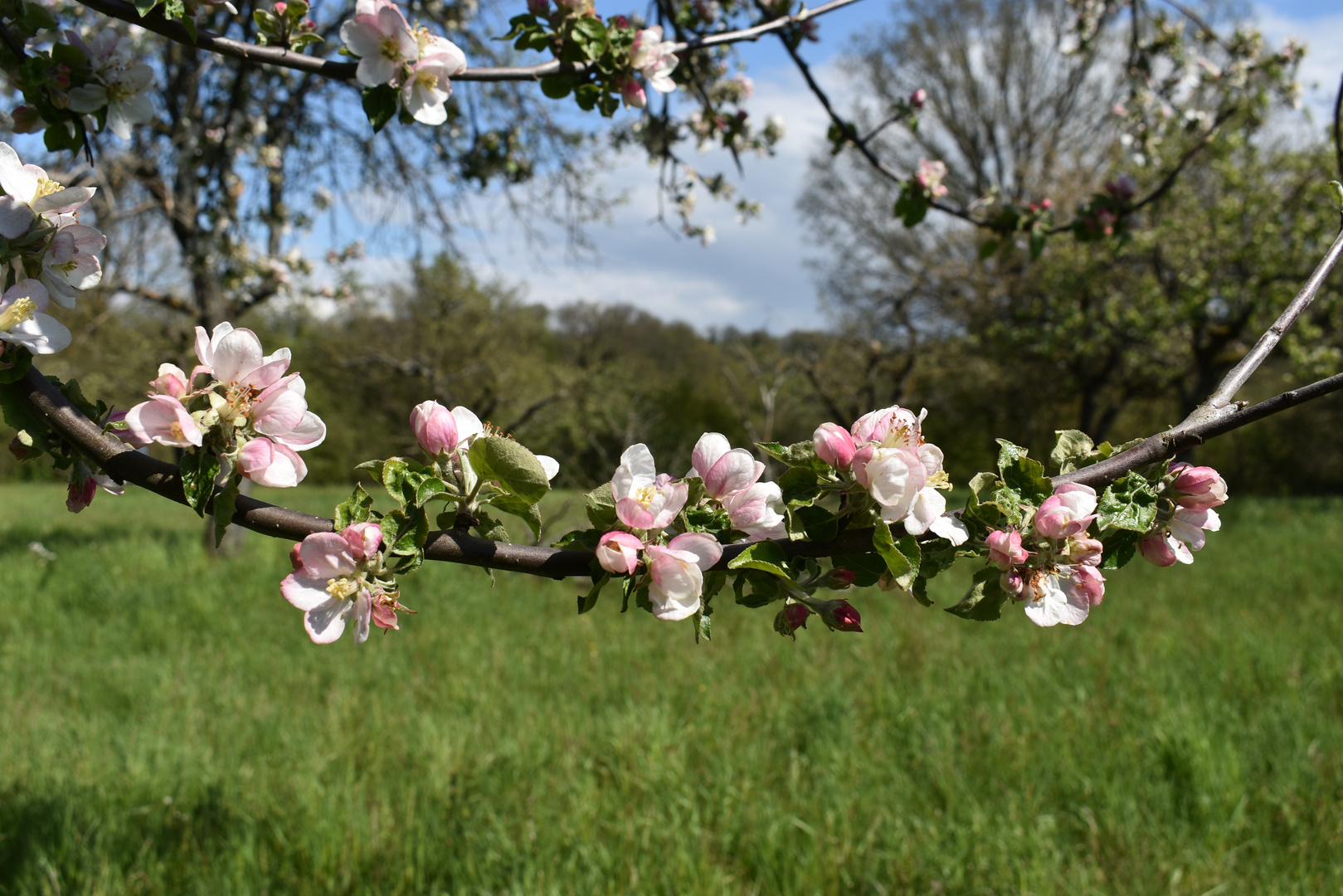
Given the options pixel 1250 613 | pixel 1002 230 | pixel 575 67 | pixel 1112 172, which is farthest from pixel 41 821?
pixel 1112 172

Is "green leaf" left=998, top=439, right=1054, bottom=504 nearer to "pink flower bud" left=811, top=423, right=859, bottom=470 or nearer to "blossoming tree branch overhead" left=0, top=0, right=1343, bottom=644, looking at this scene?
"blossoming tree branch overhead" left=0, top=0, right=1343, bottom=644

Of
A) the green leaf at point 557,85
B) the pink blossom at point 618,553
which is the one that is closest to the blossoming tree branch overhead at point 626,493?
the pink blossom at point 618,553

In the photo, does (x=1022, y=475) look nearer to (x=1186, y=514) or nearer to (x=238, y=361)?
(x=1186, y=514)

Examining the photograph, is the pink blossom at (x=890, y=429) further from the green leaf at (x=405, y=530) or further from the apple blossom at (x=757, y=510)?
the green leaf at (x=405, y=530)

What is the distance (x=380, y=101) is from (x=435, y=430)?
2.28 feet

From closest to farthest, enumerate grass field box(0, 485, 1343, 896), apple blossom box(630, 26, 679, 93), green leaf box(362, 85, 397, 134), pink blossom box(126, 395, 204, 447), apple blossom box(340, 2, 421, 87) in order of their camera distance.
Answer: pink blossom box(126, 395, 204, 447)
apple blossom box(340, 2, 421, 87)
green leaf box(362, 85, 397, 134)
apple blossom box(630, 26, 679, 93)
grass field box(0, 485, 1343, 896)

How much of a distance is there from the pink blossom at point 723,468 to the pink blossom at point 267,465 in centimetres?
37

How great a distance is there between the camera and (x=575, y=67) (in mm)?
1521

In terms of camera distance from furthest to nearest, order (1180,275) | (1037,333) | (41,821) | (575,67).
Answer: (1037,333)
(1180,275)
(41,821)
(575,67)

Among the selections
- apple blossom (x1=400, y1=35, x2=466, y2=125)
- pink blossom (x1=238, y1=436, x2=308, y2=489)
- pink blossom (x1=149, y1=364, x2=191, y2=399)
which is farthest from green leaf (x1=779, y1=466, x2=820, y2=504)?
apple blossom (x1=400, y1=35, x2=466, y2=125)

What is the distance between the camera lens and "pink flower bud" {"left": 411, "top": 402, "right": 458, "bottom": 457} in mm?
809

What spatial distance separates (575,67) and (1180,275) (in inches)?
476

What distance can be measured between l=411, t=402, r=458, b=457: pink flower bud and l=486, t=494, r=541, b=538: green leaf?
0.24 ft

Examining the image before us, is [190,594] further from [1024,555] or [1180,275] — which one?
[1180,275]
